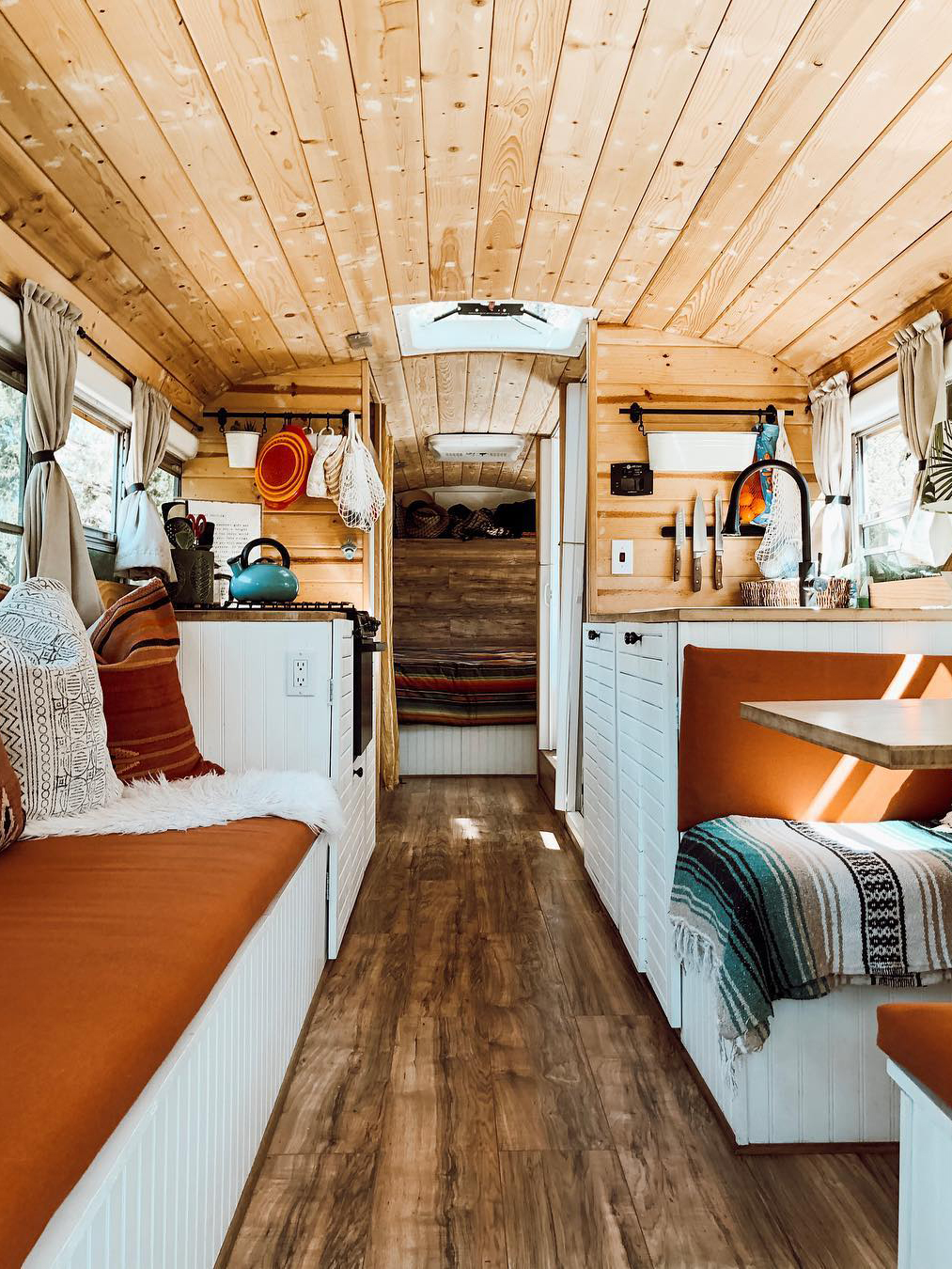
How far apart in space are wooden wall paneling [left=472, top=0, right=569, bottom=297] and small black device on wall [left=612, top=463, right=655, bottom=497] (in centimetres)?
103

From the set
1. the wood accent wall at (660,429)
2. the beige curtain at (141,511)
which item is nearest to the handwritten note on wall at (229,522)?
the beige curtain at (141,511)

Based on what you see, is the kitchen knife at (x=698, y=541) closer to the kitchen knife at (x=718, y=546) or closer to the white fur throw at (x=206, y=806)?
the kitchen knife at (x=718, y=546)

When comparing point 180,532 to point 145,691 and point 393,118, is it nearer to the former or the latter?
point 145,691

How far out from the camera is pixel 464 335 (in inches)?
160

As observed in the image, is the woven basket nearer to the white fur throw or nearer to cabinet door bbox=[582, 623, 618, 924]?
cabinet door bbox=[582, 623, 618, 924]

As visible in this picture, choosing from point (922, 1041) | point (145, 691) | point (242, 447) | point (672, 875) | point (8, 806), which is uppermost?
point (242, 447)

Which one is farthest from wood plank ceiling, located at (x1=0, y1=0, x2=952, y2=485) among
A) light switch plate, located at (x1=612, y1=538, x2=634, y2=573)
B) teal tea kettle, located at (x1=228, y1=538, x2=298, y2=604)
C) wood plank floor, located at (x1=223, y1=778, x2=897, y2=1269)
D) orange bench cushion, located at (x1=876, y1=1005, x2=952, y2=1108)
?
wood plank floor, located at (x1=223, y1=778, x2=897, y2=1269)

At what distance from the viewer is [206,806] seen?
1.76m

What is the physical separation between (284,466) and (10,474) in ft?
5.22

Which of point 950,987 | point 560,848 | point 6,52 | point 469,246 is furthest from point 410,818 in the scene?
point 6,52

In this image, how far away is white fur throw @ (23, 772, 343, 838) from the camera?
5.17 feet

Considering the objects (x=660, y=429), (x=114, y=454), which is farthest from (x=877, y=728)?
(x=114, y=454)

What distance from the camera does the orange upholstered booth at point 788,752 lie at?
1.74 metres

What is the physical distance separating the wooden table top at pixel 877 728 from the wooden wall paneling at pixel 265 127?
189cm
